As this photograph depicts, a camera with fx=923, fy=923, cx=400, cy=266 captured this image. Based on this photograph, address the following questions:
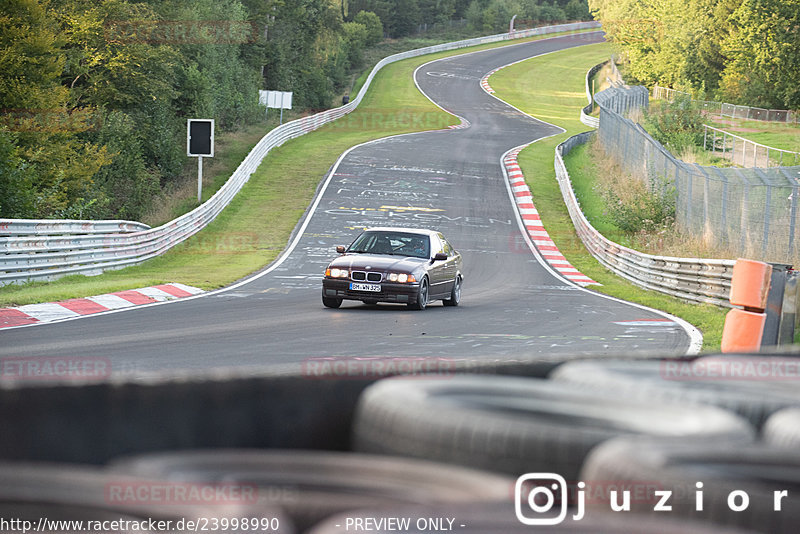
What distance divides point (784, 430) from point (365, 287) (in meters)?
13.8

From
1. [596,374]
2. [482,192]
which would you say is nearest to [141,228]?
[482,192]

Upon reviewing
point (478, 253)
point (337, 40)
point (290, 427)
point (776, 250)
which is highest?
point (337, 40)

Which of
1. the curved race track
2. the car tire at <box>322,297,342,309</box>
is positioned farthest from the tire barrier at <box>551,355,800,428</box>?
the car tire at <box>322,297,342,309</box>

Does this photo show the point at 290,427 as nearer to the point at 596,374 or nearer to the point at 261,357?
the point at 596,374

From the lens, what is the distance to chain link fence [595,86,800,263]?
17.2 meters

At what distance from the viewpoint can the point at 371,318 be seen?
49.9 ft

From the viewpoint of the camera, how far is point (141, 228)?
26125mm

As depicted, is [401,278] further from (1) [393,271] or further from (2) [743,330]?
(2) [743,330]

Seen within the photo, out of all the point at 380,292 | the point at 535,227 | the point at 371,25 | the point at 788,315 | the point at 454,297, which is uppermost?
the point at 371,25

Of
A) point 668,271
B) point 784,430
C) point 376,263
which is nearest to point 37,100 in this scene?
point 376,263

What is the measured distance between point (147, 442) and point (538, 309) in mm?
15394

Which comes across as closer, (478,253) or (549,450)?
(549,450)

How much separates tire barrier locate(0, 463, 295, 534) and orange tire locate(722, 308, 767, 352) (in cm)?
721

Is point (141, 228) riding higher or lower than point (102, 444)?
lower
